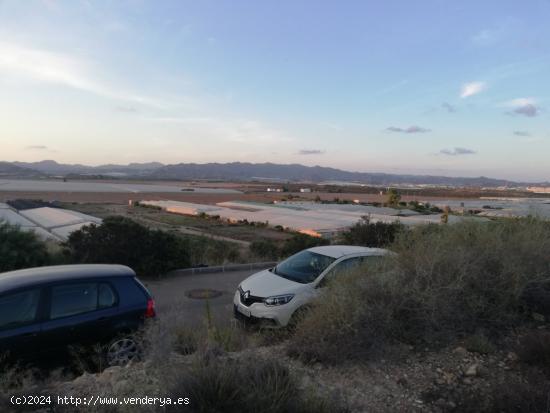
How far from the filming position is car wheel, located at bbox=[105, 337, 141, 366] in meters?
5.99

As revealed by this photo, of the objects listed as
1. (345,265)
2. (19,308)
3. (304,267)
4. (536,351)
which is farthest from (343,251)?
(19,308)

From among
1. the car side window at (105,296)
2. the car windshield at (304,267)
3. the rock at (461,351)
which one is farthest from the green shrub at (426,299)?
the car side window at (105,296)

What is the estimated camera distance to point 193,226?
3206 centimetres

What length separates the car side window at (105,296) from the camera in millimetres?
6252

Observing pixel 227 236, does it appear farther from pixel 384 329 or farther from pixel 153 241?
pixel 384 329

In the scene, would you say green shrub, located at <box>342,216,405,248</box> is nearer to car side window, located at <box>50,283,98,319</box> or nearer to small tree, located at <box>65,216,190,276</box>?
small tree, located at <box>65,216,190,276</box>

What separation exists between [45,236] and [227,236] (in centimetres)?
1046

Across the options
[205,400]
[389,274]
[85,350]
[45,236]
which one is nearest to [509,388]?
[389,274]

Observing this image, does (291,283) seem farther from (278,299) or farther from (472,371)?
(472,371)

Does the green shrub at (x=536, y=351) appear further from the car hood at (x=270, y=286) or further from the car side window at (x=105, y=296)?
the car side window at (x=105, y=296)

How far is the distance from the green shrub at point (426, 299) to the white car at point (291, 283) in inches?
46.8

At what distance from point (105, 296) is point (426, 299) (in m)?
4.30

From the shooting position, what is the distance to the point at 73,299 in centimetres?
606

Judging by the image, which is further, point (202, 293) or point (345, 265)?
point (202, 293)
